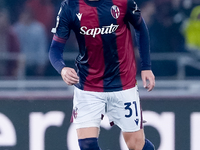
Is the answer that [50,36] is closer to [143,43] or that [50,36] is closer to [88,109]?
[143,43]

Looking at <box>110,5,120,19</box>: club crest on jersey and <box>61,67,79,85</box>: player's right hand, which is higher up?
<box>110,5,120,19</box>: club crest on jersey

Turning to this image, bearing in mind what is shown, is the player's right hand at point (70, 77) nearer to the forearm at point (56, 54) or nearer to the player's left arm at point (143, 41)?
the forearm at point (56, 54)

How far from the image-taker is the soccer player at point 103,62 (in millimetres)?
3779

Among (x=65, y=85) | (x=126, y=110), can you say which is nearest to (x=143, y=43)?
(x=126, y=110)

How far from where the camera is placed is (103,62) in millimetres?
3877

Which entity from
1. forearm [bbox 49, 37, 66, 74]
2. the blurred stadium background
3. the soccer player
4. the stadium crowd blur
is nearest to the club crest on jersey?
the soccer player

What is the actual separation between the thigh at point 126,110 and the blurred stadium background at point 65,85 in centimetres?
91

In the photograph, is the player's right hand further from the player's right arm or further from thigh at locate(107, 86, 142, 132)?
thigh at locate(107, 86, 142, 132)

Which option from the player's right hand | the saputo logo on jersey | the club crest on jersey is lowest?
the player's right hand

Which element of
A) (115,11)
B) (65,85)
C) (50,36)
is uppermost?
(50,36)

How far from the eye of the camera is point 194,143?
4.86 metres

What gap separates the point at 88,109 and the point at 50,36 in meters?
3.54

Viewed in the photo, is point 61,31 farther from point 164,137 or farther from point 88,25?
point 164,137

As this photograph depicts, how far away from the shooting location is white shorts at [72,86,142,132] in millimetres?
3879
